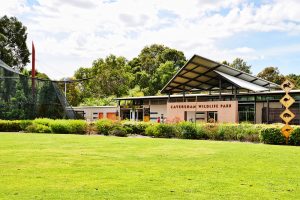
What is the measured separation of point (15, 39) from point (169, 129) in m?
42.9

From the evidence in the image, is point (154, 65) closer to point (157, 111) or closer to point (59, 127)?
point (157, 111)

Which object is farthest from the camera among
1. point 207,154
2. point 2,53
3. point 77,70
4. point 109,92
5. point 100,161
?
point 77,70

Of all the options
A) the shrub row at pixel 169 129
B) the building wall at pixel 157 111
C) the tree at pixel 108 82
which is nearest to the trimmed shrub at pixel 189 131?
the shrub row at pixel 169 129

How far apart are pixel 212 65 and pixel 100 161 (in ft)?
62.7

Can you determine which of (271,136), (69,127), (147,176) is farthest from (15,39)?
(147,176)

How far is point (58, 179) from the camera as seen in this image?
739 cm

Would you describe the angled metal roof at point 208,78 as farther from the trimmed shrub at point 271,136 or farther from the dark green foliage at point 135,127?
the trimmed shrub at point 271,136

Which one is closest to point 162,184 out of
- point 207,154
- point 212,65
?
point 207,154

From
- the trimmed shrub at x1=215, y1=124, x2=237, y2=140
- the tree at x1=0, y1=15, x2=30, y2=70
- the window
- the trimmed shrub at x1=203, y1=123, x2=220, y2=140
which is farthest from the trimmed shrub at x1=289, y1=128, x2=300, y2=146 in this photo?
the tree at x1=0, y1=15, x2=30, y2=70

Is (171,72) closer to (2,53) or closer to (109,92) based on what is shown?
(109,92)

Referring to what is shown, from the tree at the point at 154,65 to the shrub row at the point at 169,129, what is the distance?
4061 cm

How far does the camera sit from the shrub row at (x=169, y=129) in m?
17.4

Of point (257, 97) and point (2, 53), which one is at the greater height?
point (2, 53)

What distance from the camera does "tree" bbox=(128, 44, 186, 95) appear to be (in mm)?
66250
